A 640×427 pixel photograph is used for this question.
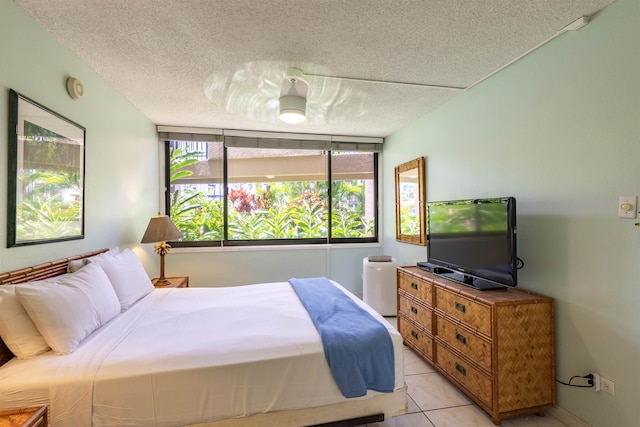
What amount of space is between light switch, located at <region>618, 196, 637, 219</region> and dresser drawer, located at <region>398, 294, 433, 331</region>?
1.39 meters

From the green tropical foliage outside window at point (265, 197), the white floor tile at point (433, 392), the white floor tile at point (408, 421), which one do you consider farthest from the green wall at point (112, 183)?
the white floor tile at point (408, 421)

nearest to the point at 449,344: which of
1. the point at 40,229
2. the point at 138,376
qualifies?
the point at 138,376

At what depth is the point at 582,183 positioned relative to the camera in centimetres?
182

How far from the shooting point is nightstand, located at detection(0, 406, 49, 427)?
1167mm

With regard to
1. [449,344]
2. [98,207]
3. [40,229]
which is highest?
[98,207]

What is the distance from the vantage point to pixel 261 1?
163cm

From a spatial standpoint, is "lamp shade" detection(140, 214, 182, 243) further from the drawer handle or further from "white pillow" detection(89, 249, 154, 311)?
the drawer handle

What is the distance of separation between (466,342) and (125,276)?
101 inches

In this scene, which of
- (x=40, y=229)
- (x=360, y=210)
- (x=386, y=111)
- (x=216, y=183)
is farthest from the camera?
(x=360, y=210)

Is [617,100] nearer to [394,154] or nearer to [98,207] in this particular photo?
[394,154]

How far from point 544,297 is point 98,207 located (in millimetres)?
3404

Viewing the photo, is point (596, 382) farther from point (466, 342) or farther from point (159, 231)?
point (159, 231)

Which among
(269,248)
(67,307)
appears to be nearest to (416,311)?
(269,248)

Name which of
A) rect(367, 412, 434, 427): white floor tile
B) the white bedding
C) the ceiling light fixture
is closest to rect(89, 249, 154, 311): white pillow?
the white bedding
